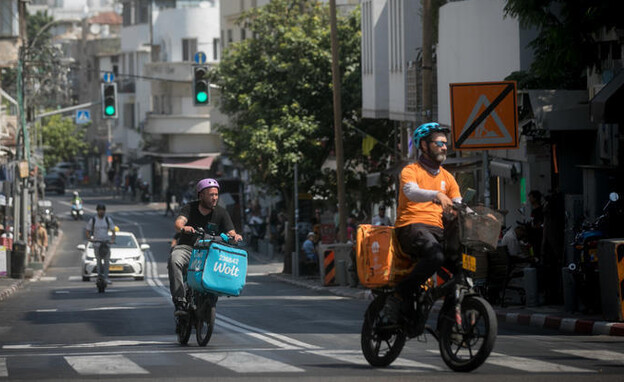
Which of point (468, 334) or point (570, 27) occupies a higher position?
point (570, 27)

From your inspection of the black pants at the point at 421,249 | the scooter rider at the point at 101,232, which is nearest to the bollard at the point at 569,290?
the black pants at the point at 421,249

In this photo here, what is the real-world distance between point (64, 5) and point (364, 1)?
4997 inches

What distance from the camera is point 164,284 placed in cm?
3719

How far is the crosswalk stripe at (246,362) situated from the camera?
36.8ft

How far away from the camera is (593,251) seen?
1797 cm

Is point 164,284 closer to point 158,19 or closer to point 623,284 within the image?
point 623,284

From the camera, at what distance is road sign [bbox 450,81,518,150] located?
18531 mm

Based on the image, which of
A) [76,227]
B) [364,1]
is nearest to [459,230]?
[364,1]

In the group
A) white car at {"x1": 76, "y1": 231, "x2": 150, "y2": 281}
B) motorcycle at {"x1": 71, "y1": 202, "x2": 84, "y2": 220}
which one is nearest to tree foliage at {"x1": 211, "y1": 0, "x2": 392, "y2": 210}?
white car at {"x1": 76, "y1": 231, "x2": 150, "y2": 281}

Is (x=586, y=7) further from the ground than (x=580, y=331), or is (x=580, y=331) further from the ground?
(x=586, y=7)

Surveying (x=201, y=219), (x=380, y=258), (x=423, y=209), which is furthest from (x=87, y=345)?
(x=423, y=209)

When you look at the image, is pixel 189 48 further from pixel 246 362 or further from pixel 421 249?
pixel 421 249

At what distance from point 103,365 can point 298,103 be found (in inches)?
1306

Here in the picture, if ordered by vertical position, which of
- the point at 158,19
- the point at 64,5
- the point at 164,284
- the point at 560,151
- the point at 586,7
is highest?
the point at 64,5
